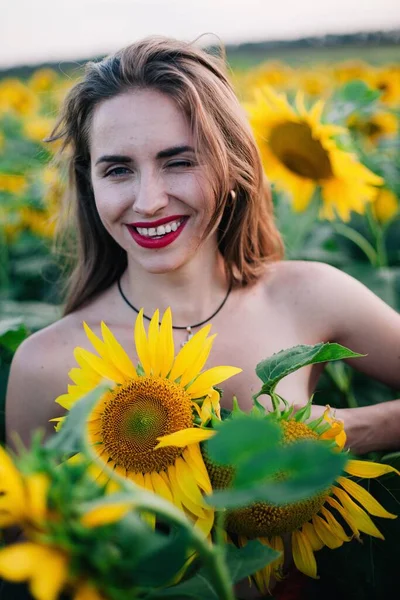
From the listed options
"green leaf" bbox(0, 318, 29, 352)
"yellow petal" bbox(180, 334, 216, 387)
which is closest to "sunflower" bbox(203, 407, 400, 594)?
"yellow petal" bbox(180, 334, 216, 387)

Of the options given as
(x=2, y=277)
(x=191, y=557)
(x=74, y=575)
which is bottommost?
(x=2, y=277)

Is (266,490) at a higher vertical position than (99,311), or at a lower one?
higher

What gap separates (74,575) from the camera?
475mm

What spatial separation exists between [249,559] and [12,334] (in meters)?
0.88

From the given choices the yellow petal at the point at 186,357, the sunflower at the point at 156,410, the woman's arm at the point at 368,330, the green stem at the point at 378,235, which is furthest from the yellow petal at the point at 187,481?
the green stem at the point at 378,235

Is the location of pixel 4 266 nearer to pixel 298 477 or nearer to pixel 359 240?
pixel 359 240

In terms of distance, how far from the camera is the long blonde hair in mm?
1261

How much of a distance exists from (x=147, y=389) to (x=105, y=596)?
0.38 metres

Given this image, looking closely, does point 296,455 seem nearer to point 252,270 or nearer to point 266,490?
point 266,490

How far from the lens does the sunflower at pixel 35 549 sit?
45 centimetres

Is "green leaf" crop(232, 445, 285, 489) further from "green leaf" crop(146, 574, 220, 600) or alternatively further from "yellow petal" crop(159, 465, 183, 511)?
"yellow petal" crop(159, 465, 183, 511)

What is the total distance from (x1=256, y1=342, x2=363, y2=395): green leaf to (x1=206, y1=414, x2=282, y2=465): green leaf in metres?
0.31

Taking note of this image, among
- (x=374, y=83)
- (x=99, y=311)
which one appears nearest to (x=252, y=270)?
(x=99, y=311)

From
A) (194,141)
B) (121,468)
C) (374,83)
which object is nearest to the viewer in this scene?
(121,468)
